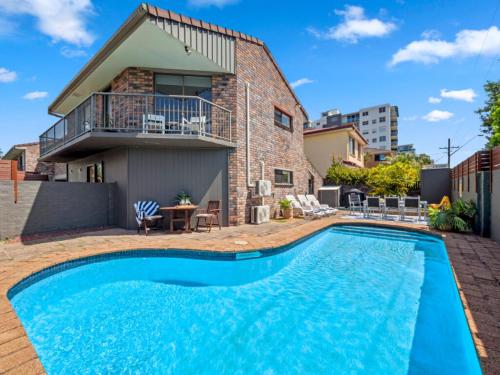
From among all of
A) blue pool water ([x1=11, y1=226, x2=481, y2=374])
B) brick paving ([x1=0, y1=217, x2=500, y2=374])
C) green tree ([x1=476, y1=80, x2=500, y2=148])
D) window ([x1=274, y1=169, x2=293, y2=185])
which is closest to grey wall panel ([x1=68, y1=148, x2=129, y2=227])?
brick paving ([x1=0, y1=217, x2=500, y2=374])

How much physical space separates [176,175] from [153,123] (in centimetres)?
206

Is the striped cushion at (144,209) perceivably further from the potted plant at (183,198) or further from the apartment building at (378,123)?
the apartment building at (378,123)

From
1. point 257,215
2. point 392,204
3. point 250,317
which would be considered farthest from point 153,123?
point 392,204

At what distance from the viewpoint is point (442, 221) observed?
8.95 metres

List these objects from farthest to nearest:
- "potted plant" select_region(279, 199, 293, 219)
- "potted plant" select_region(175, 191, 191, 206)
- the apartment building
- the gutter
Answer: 1. the apartment building
2. "potted plant" select_region(279, 199, 293, 219)
3. "potted plant" select_region(175, 191, 191, 206)
4. the gutter

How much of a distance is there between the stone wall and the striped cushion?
1952mm

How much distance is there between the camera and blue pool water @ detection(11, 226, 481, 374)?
2.94m

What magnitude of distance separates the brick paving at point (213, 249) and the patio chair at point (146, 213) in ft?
1.72

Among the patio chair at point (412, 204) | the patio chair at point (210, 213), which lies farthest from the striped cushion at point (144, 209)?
the patio chair at point (412, 204)

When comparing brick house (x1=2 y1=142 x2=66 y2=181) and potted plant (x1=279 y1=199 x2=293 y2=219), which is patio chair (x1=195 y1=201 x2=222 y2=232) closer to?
potted plant (x1=279 y1=199 x2=293 y2=219)

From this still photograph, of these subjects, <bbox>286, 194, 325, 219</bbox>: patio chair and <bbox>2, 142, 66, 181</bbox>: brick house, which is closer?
<bbox>286, 194, 325, 219</bbox>: patio chair

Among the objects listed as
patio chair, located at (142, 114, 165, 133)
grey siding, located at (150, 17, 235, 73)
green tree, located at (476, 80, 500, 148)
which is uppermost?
green tree, located at (476, 80, 500, 148)

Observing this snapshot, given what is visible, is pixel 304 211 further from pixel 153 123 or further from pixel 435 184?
pixel 435 184

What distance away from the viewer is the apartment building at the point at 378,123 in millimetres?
63344
